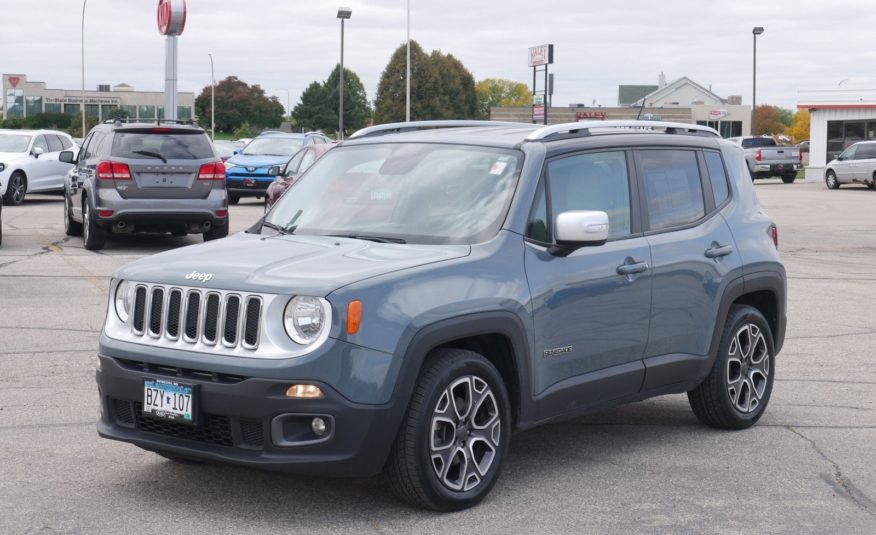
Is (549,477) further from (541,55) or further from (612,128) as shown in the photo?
(541,55)

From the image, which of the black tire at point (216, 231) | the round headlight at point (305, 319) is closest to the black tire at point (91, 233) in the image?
the black tire at point (216, 231)

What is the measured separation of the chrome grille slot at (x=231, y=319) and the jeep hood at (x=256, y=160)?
24.7m

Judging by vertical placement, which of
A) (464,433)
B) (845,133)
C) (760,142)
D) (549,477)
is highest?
(845,133)

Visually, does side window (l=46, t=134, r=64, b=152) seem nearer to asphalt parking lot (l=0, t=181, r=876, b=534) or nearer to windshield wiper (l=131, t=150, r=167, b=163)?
windshield wiper (l=131, t=150, r=167, b=163)

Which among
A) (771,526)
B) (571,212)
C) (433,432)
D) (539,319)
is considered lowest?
(771,526)

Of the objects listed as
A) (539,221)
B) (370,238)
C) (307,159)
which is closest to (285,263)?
(370,238)

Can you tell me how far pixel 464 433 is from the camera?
5516 mm

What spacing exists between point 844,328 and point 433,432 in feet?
23.5

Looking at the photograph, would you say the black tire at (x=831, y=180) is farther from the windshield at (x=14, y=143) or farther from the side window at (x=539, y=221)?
the side window at (x=539, y=221)

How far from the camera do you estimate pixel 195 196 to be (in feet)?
56.2

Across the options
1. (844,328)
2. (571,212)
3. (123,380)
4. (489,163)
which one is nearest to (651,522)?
(571,212)

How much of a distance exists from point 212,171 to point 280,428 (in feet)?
41.4

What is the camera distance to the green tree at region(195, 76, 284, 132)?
143250 millimetres

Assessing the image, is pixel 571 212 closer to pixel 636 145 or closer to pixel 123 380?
pixel 636 145
